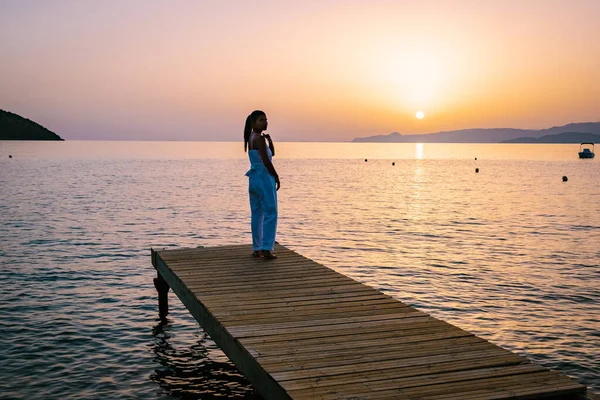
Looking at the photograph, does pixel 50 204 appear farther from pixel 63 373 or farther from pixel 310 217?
pixel 63 373

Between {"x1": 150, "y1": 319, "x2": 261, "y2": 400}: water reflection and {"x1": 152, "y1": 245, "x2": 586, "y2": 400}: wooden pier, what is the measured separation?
133 cm

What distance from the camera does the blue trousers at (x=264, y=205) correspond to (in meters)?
11.0

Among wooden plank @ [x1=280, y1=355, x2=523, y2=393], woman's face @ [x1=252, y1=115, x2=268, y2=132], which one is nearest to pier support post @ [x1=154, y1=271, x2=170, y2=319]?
woman's face @ [x1=252, y1=115, x2=268, y2=132]

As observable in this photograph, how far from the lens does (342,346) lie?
6.68 metres

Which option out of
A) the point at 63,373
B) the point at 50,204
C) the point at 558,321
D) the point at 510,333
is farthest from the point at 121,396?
the point at 50,204

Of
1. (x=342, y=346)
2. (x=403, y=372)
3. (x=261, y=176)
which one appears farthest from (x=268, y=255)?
(x=403, y=372)

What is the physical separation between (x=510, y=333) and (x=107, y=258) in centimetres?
1372

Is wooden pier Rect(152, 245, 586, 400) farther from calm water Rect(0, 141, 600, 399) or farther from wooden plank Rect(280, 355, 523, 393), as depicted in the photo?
calm water Rect(0, 141, 600, 399)

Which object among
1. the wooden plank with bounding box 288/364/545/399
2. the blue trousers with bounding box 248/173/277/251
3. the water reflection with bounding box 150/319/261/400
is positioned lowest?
the water reflection with bounding box 150/319/261/400

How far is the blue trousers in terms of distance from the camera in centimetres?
1102

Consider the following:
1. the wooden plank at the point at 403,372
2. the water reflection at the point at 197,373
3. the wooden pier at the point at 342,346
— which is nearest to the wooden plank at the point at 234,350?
the wooden pier at the point at 342,346

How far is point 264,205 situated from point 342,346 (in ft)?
15.7

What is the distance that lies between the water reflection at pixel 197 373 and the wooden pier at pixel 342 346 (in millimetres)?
1331

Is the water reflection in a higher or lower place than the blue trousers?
lower
